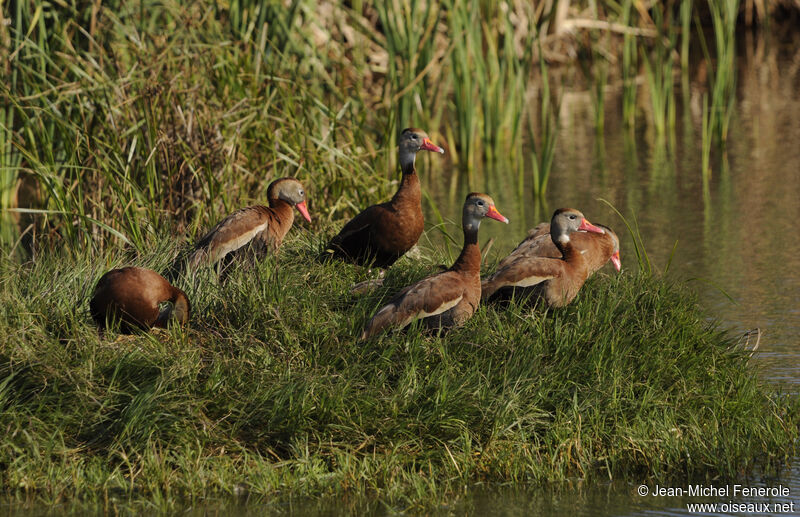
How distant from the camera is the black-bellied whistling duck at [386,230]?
652 cm

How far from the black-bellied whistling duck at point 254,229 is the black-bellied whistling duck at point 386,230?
0.36m

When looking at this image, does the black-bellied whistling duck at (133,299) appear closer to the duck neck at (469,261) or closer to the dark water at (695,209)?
the duck neck at (469,261)

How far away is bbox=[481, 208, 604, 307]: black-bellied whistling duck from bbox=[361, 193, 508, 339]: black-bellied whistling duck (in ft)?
0.70

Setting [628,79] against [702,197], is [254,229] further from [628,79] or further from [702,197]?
[628,79]

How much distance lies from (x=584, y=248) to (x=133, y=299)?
2507mm

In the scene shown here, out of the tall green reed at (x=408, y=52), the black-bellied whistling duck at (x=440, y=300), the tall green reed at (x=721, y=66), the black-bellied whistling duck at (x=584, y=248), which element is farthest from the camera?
the tall green reed at (x=721, y=66)

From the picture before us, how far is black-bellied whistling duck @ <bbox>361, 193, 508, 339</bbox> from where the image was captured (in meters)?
5.52

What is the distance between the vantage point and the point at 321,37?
1445cm

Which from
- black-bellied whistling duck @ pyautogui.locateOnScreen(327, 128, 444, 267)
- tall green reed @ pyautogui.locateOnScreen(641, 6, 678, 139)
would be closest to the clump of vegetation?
black-bellied whistling duck @ pyautogui.locateOnScreen(327, 128, 444, 267)

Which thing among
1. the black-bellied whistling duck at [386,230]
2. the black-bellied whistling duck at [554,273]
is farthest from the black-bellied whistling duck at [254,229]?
the black-bellied whistling duck at [554,273]

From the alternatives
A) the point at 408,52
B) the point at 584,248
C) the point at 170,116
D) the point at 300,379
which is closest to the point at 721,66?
the point at 408,52

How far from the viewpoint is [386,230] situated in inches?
256

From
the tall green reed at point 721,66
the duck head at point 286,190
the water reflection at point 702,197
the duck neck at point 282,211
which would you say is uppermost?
the duck head at point 286,190

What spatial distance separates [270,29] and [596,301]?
13.8 ft
